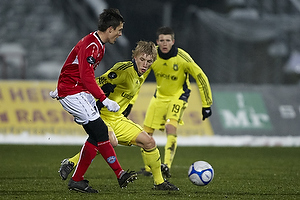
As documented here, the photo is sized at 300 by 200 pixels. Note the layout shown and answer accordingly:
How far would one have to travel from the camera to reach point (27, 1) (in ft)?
61.4

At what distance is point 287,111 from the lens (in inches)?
534

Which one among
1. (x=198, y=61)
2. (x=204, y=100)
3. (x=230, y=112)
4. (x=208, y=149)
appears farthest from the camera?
(x=198, y=61)

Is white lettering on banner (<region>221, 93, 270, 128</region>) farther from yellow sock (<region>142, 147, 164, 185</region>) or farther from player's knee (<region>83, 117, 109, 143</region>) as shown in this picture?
player's knee (<region>83, 117, 109, 143</region>)

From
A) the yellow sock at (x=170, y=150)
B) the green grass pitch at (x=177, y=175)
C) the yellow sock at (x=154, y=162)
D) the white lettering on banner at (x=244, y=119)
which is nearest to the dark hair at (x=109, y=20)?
the yellow sock at (x=154, y=162)

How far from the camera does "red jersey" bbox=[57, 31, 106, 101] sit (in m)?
5.12

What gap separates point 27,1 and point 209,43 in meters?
6.33

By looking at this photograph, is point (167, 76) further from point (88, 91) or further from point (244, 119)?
point (244, 119)

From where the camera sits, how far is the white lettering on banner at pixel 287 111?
1349 centimetres

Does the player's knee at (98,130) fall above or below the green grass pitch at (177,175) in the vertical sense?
above

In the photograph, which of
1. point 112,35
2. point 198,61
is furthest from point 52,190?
point 198,61

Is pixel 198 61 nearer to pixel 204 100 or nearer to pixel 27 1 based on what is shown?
pixel 27 1

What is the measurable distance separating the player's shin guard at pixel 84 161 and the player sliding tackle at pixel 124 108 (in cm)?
25

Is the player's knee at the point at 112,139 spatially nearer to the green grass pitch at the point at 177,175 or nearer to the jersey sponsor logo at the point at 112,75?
the green grass pitch at the point at 177,175

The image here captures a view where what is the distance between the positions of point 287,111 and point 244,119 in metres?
1.16
